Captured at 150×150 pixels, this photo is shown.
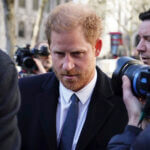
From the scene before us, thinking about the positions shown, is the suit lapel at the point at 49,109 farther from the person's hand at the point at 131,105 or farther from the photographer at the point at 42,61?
the photographer at the point at 42,61

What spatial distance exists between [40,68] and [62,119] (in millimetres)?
2079

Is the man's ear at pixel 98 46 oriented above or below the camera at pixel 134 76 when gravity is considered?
above

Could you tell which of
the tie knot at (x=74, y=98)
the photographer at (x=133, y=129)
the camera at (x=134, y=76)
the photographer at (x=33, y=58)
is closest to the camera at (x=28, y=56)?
the photographer at (x=33, y=58)

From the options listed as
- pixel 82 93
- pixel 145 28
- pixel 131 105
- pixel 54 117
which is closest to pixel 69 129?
pixel 54 117

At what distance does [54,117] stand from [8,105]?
957 mm

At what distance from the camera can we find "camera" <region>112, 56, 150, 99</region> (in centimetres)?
153

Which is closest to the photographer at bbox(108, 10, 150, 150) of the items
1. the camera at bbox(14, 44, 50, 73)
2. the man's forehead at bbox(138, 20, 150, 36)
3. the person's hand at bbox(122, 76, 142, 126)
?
the person's hand at bbox(122, 76, 142, 126)

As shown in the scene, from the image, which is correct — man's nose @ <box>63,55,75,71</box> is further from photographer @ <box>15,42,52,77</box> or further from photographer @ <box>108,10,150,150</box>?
photographer @ <box>15,42,52,77</box>

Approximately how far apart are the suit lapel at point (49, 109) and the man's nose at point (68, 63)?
0.27 metres

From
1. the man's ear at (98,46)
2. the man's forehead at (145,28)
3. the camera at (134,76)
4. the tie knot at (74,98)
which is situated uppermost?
the man's forehead at (145,28)

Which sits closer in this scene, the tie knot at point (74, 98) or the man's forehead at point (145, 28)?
the tie knot at point (74, 98)

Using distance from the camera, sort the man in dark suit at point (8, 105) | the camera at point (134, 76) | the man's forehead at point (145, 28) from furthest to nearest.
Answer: the man's forehead at point (145, 28) → the camera at point (134, 76) → the man in dark suit at point (8, 105)

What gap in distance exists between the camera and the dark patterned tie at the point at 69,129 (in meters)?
2.06

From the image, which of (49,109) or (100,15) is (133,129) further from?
(100,15)
